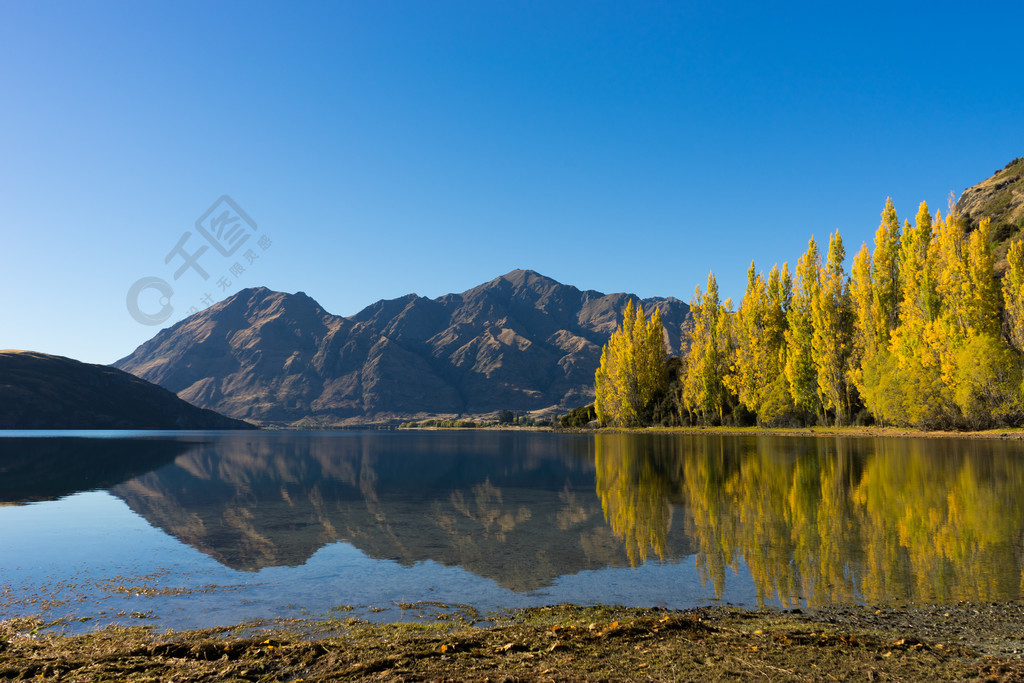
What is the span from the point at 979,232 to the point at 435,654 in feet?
233

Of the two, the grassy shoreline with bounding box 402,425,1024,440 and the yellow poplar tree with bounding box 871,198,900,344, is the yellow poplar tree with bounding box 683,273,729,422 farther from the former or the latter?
the yellow poplar tree with bounding box 871,198,900,344

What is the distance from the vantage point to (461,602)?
9.34m

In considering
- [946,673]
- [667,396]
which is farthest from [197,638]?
[667,396]

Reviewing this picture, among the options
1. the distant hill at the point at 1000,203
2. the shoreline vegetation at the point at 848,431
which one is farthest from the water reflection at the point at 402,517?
the distant hill at the point at 1000,203

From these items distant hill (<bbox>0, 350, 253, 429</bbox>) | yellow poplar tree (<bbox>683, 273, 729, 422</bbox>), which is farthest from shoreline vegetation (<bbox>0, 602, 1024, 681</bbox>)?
distant hill (<bbox>0, 350, 253, 429</bbox>)

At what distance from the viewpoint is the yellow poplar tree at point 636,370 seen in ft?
330

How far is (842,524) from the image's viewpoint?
14.9 meters

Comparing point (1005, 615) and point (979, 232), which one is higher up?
point (979, 232)

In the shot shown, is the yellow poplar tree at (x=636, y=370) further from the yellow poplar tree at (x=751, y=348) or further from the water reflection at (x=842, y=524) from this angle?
the water reflection at (x=842, y=524)

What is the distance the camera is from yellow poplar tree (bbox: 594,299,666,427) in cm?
10056

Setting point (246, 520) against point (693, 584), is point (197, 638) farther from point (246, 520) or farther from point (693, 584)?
point (246, 520)

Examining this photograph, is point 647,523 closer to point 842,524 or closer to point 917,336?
point 842,524

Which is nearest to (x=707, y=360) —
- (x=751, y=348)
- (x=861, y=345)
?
(x=751, y=348)

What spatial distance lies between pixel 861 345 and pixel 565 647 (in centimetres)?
7269
